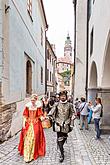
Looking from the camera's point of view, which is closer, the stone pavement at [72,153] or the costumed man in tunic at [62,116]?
the stone pavement at [72,153]

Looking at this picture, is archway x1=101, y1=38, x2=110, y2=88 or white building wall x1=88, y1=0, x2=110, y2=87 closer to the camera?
white building wall x1=88, y1=0, x2=110, y2=87

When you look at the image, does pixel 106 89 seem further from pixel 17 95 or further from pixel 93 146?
pixel 17 95

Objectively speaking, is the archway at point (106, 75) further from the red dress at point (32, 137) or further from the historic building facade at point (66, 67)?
the historic building facade at point (66, 67)

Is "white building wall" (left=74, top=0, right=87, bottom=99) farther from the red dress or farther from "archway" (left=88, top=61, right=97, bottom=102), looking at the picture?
the red dress

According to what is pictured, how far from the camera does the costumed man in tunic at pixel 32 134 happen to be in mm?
6008

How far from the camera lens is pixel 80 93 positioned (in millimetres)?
21766

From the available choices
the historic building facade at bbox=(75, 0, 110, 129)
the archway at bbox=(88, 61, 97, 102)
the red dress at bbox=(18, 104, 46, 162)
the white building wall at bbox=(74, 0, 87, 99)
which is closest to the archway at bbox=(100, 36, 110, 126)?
the historic building facade at bbox=(75, 0, 110, 129)

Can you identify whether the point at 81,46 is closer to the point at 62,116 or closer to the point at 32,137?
the point at 62,116

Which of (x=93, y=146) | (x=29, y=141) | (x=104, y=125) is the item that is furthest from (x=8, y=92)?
(x=104, y=125)

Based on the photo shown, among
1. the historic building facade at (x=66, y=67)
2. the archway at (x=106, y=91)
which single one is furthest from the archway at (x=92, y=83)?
the historic building facade at (x=66, y=67)

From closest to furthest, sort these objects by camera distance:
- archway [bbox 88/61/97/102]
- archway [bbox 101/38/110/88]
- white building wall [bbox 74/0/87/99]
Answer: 1. archway [bbox 101/38/110/88]
2. archway [bbox 88/61/97/102]
3. white building wall [bbox 74/0/87/99]

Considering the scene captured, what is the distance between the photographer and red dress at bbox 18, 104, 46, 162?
5996 millimetres

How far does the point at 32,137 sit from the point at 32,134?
68 mm

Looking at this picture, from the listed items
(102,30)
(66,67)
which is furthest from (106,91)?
(66,67)
